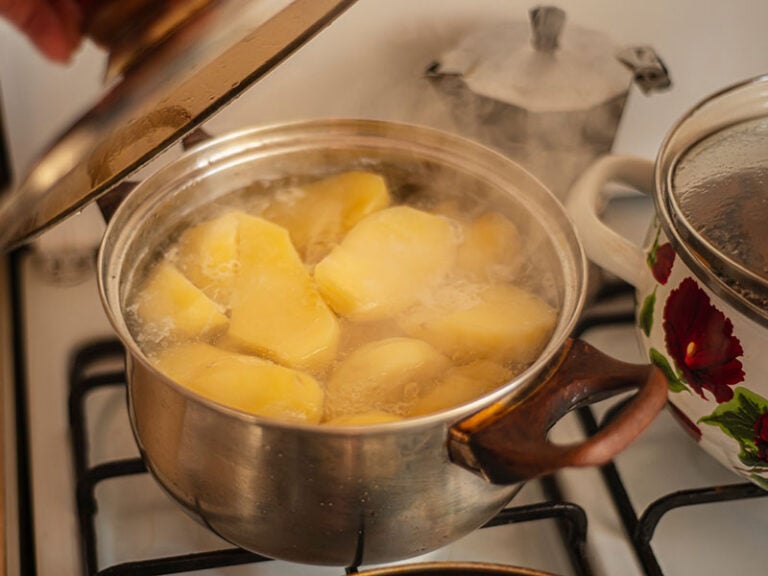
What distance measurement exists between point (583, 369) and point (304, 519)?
197 millimetres

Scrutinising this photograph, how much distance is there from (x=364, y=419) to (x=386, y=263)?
0.52ft

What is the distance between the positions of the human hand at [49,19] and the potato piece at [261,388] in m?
0.33

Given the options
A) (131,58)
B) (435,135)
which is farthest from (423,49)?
(131,58)

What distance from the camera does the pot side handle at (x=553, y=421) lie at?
1.64ft

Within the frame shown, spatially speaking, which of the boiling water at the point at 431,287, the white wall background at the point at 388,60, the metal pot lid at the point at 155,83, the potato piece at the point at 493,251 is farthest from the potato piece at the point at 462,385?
the white wall background at the point at 388,60

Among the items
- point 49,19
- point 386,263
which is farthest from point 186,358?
point 49,19

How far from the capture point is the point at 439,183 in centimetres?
76

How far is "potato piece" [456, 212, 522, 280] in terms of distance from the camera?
2.34 feet

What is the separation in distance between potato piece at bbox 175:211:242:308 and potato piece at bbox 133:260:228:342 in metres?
0.02

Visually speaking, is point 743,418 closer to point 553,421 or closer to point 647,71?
point 553,421

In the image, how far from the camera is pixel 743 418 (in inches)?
24.8

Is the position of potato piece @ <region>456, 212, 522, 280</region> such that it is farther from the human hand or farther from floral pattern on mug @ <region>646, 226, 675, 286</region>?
the human hand

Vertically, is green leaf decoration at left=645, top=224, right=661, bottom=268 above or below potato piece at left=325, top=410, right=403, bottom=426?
above

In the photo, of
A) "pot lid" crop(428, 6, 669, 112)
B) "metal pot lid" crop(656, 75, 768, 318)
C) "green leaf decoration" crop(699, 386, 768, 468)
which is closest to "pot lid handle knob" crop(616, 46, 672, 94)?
"pot lid" crop(428, 6, 669, 112)
